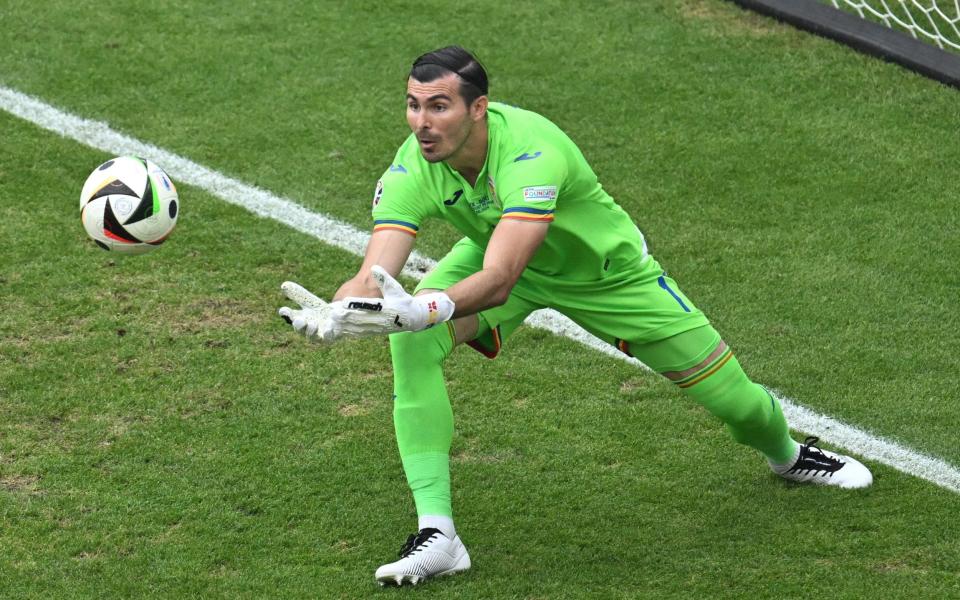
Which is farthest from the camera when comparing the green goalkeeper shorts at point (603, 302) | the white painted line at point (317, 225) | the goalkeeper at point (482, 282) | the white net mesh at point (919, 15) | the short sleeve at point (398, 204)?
the white net mesh at point (919, 15)

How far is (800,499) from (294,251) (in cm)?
301

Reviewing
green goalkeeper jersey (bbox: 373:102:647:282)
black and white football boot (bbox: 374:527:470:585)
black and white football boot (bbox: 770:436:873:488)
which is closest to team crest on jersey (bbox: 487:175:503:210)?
green goalkeeper jersey (bbox: 373:102:647:282)

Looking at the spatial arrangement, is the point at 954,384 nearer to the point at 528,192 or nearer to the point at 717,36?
the point at 528,192

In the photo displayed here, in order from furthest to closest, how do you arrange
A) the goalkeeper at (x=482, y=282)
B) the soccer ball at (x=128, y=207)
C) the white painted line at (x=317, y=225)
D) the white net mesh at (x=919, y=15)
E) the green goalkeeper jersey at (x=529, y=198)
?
the white net mesh at (x=919, y=15)
the white painted line at (x=317, y=225)
the soccer ball at (x=128, y=207)
the green goalkeeper jersey at (x=529, y=198)
the goalkeeper at (x=482, y=282)

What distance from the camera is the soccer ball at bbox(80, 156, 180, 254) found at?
5.53 m

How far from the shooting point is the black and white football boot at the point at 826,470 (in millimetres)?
5629

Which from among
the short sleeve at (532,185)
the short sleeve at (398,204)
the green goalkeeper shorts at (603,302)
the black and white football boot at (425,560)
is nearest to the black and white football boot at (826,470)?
the green goalkeeper shorts at (603,302)

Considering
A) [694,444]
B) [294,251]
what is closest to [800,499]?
[694,444]

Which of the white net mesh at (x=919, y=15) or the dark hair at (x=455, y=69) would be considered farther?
the white net mesh at (x=919, y=15)

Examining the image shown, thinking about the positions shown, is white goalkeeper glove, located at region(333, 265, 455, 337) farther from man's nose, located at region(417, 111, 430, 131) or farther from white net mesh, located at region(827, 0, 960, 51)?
white net mesh, located at region(827, 0, 960, 51)

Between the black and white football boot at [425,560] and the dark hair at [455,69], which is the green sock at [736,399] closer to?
the black and white football boot at [425,560]

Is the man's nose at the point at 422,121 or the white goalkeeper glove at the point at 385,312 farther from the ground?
the man's nose at the point at 422,121

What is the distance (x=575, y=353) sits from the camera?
6.64 metres

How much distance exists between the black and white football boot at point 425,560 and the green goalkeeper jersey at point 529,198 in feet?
3.38
